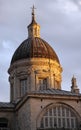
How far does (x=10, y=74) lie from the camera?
5962 centimetres

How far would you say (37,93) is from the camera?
47156mm

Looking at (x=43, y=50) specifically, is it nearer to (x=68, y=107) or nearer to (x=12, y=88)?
(x=12, y=88)

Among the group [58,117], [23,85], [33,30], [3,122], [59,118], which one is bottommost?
[3,122]

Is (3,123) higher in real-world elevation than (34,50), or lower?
lower

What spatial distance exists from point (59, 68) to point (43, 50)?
10.4 ft

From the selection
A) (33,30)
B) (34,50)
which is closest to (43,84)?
(34,50)

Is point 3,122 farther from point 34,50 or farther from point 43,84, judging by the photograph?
point 34,50

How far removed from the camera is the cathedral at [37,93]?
1847 inches

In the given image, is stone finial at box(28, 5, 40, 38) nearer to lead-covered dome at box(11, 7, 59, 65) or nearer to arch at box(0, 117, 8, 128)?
lead-covered dome at box(11, 7, 59, 65)

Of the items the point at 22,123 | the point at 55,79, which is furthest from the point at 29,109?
the point at 55,79

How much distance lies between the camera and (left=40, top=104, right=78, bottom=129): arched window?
4653cm

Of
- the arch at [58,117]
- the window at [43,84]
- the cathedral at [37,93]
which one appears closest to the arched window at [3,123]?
the cathedral at [37,93]

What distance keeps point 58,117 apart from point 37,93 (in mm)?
3304

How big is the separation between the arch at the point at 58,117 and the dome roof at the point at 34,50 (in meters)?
12.0
